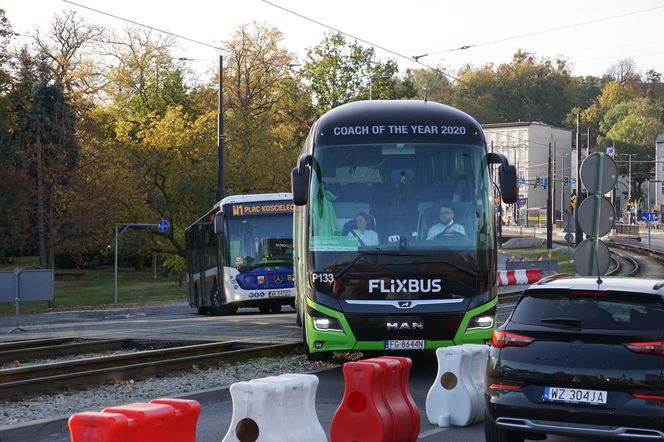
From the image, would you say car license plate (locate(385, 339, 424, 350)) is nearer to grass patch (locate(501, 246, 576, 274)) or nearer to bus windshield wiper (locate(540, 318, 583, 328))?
bus windshield wiper (locate(540, 318, 583, 328))

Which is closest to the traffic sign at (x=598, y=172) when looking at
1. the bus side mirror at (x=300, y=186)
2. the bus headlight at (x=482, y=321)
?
the bus headlight at (x=482, y=321)

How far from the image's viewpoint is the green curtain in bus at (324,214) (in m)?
14.4

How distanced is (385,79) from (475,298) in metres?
59.9

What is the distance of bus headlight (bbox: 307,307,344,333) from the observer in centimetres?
1416

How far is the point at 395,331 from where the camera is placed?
1411cm

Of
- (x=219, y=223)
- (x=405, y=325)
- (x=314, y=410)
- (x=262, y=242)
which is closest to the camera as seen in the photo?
(x=314, y=410)

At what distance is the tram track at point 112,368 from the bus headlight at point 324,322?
7.40 feet

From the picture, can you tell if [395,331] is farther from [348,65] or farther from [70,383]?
[348,65]

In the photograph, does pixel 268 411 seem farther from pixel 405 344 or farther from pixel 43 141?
pixel 43 141

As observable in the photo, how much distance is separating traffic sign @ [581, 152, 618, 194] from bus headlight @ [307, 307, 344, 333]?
496 centimetres

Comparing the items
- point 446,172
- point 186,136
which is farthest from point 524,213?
point 446,172

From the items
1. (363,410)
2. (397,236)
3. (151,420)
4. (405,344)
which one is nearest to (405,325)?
(405,344)

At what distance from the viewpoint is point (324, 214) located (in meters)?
14.4

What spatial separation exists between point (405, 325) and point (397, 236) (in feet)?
3.76
